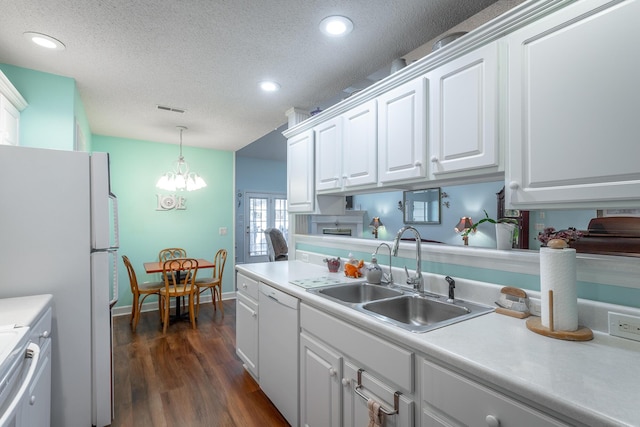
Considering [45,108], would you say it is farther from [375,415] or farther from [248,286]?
[375,415]

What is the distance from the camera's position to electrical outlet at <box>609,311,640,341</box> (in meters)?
1.05

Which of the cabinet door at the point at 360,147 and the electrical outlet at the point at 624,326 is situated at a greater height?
the cabinet door at the point at 360,147

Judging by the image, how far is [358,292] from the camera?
2008mm

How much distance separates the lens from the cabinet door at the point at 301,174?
8.82 feet

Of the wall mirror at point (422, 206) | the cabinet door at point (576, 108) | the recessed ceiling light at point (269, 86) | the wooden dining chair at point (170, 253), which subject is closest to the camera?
the cabinet door at point (576, 108)

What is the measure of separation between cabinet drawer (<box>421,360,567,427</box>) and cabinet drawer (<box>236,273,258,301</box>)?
1.52 metres

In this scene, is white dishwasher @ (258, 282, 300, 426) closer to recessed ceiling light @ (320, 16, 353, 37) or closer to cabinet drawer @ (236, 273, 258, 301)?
cabinet drawer @ (236, 273, 258, 301)

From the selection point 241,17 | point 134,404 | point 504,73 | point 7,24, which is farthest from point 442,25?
point 134,404

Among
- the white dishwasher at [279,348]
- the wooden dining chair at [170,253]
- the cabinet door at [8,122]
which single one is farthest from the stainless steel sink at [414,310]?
the wooden dining chair at [170,253]

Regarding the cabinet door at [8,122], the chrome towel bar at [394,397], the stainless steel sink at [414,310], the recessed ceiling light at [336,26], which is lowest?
the chrome towel bar at [394,397]

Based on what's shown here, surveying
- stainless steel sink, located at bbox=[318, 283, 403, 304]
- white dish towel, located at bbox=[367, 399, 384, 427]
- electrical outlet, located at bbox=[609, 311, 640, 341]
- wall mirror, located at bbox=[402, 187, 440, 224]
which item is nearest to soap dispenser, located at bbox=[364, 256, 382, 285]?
stainless steel sink, located at bbox=[318, 283, 403, 304]

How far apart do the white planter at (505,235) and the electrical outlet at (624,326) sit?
0.45 m

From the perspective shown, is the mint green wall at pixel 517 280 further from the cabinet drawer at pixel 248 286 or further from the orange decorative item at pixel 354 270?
the cabinet drawer at pixel 248 286

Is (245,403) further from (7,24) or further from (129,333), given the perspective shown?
(7,24)
